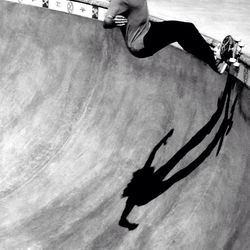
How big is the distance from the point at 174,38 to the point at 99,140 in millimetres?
3413

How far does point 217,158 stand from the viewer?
23.5 ft

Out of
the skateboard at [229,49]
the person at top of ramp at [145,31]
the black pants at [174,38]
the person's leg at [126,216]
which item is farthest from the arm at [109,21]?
the person's leg at [126,216]

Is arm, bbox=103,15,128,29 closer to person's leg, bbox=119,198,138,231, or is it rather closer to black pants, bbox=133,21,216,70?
black pants, bbox=133,21,216,70

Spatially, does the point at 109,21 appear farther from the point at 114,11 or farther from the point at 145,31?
the point at 145,31

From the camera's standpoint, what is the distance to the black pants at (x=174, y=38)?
19.4ft

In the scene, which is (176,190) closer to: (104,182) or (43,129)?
(104,182)

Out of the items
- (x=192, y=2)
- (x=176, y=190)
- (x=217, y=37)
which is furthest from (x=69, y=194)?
(x=192, y=2)

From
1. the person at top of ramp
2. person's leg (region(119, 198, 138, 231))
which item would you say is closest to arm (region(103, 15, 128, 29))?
the person at top of ramp

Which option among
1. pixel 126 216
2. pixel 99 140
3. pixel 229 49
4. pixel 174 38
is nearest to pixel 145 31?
pixel 174 38

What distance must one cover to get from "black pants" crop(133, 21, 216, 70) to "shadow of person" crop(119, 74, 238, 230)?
1523 millimetres

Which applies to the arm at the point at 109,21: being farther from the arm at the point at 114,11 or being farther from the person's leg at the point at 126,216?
the person's leg at the point at 126,216

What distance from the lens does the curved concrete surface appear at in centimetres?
688

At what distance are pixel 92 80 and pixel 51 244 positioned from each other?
3633 millimetres

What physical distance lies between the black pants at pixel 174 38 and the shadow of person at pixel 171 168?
1.52 m
